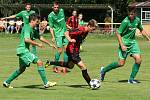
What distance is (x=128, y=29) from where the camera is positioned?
579 inches

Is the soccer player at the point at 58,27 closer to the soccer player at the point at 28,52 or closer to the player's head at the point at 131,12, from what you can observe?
the player's head at the point at 131,12

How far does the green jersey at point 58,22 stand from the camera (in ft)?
59.4

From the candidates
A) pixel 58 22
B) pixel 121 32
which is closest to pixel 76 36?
pixel 121 32

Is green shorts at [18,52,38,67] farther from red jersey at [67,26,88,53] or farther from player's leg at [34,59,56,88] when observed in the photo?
red jersey at [67,26,88,53]

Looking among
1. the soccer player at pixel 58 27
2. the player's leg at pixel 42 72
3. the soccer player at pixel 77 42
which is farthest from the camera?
the soccer player at pixel 58 27

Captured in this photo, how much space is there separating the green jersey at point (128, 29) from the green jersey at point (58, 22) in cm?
371

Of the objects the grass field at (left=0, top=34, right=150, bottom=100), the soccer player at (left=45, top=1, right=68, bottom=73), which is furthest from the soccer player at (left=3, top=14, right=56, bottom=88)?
the soccer player at (left=45, top=1, right=68, bottom=73)

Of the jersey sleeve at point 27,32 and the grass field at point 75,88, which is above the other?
the jersey sleeve at point 27,32

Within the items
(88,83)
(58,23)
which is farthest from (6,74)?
(88,83)

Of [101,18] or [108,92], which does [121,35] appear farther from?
[101,18]

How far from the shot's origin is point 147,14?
66250mm

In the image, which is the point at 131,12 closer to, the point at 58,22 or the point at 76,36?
the point at 76,36

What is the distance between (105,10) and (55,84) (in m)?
55.4

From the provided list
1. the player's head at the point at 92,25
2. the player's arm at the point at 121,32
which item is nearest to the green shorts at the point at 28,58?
the player's head at the point at 92,25
